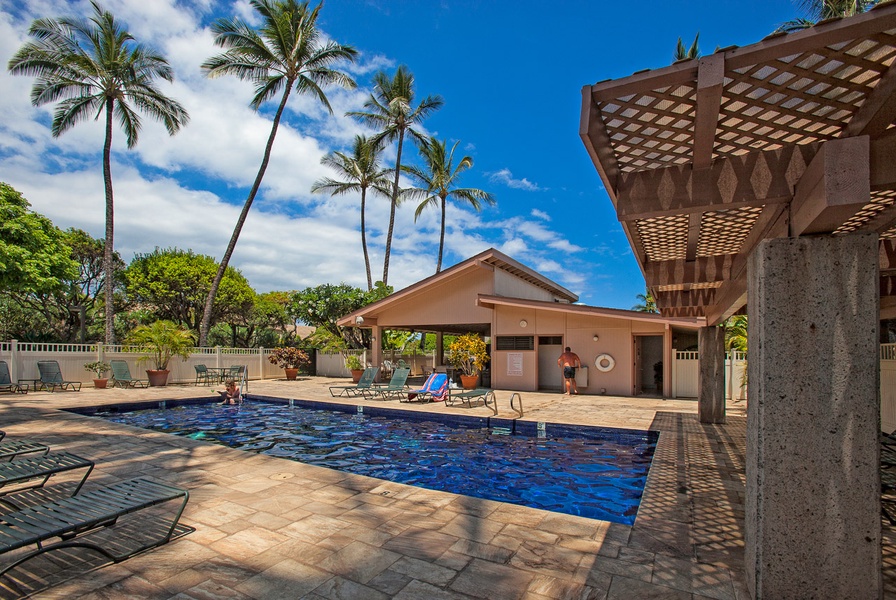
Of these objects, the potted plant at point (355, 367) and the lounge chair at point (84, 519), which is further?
the potted plant at point (355, 367)

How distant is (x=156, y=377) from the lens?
1681 centimetres

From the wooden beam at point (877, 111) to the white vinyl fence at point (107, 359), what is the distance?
63.6ft

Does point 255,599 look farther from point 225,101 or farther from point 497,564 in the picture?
point 225,101

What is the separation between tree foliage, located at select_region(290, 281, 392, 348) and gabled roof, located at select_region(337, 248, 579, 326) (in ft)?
13.5

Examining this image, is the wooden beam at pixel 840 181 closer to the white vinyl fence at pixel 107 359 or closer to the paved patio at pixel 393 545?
the paved patio at pixel 393 545

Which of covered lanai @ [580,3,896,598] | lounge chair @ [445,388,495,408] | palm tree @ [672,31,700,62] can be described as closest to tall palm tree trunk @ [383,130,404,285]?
lounge chair @ [445,388,495,408]

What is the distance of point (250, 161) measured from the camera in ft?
70.8

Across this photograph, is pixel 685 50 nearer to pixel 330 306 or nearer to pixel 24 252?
pixel 330 306

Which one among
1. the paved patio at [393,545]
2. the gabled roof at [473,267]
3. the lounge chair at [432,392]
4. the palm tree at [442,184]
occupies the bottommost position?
the lounge chair at [432,392]

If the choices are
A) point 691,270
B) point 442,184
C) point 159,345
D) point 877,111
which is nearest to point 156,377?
point 159,345

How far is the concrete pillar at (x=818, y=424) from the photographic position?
7.57ft

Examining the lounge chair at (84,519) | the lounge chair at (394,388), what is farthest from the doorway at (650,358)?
Result: the lounge chair at (84,519)

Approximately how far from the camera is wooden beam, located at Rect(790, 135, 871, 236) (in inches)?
86.0

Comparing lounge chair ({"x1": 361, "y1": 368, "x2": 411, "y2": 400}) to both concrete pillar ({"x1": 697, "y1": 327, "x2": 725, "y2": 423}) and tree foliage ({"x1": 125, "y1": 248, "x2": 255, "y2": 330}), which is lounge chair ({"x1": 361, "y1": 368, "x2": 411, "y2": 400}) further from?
tree foliage ({"x1": 125, "y1": 248, "x2": 255, "y2": 330})
